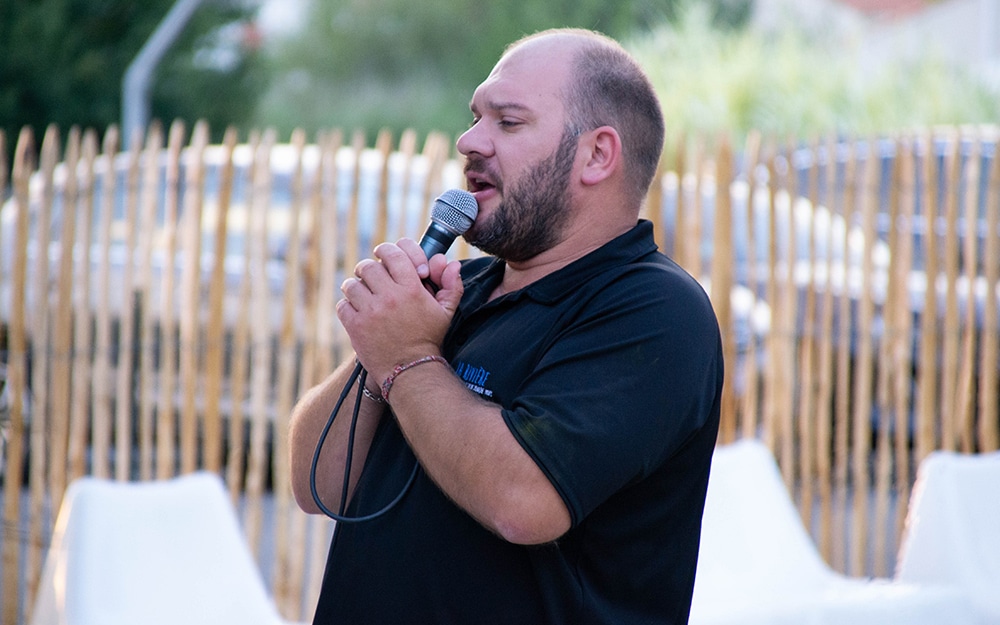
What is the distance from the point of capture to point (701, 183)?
16.9ft

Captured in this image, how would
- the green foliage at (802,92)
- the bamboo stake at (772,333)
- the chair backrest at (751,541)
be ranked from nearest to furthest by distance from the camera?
the chair backrest at (751,541) < the bamboo stake at (772,333) < the green foliage at (802,92)

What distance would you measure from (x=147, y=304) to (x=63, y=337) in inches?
14.2

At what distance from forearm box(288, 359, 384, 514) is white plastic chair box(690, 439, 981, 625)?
1805 millimetres

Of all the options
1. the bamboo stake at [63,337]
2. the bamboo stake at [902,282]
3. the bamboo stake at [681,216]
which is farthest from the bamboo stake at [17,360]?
the bamboo stake at [902,282]

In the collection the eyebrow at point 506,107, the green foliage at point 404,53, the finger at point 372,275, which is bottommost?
the finger at point 372,275

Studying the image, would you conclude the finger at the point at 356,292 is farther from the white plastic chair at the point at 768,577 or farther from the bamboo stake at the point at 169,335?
the bamboo stake at the point at 169,335

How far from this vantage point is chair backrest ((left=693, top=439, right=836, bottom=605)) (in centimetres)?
397

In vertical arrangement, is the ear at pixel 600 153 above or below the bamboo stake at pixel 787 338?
above

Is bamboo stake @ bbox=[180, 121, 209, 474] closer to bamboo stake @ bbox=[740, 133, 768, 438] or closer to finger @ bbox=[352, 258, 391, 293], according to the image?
bamboo stake @ bbox=[740, 133, 768, 438]

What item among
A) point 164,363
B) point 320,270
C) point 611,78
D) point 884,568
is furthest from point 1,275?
point 884,568

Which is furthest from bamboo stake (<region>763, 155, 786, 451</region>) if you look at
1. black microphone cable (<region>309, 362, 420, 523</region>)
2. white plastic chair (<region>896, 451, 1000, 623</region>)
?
black microphone cable (<region>309, 362, 420, 523</region>)

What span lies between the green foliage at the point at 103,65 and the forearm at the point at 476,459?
10.3 metres

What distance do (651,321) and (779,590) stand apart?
247 centimetres

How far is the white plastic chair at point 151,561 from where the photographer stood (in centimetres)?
334
